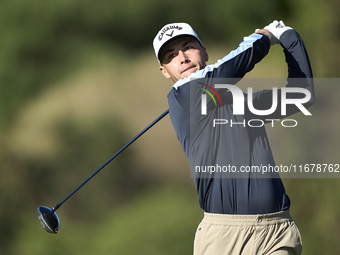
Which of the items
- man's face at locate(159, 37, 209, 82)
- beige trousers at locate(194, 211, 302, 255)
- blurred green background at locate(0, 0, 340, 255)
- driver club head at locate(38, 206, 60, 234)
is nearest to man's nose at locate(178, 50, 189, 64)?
man's face at locate(159, 37, 209, 82)

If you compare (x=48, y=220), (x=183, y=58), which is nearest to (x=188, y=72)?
(x=183, y=58)

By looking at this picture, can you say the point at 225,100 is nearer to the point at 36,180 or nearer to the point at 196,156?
the point at 196,156

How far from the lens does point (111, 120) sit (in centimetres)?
344

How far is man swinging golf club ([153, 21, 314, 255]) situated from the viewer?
1646 mm

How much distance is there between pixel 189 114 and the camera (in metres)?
1.75

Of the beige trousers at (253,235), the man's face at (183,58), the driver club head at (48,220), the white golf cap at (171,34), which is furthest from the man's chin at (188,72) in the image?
the driver club head at (48,220)

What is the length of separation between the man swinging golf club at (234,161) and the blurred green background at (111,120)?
161cm

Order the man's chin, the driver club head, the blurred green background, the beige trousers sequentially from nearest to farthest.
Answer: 1. the beige trousers
2. the man's chin
3. the driver club head
4. the blurred green background

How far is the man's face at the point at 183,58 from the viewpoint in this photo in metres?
1.86

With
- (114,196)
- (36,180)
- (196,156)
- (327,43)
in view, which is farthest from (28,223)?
(327,43)

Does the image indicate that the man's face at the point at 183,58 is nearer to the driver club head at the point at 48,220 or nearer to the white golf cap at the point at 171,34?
the white golf cap at the point at 171,34

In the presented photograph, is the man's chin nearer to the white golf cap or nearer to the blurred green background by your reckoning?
the white golf cap

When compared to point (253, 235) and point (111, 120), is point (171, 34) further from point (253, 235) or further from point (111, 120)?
point (111, 120)

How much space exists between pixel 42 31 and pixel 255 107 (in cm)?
203
